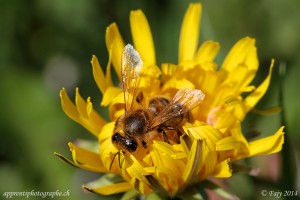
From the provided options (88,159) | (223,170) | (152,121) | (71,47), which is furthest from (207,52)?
(71,47)

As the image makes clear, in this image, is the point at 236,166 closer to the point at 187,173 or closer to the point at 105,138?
the point at 187,173

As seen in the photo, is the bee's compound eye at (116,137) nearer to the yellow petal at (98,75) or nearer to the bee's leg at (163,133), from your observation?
the bee's leg at (163,133)

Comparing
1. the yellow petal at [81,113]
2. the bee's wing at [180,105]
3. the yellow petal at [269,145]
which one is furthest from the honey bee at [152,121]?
the yellow petal at [269,145]

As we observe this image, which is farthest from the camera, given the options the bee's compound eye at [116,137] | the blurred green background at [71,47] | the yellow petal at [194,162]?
the blurred green background at [71,47]

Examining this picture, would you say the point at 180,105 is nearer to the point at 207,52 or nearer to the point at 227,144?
the point at 227,144

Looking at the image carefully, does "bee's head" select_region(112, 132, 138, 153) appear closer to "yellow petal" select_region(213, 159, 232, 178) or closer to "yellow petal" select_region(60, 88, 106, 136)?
"yellow petal" select_region(60, 88, 106, 136)
